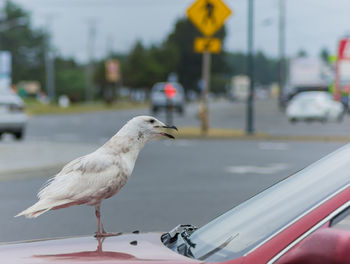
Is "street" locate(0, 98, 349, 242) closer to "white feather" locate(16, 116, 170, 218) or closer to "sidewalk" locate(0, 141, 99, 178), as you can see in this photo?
"sidewalk" locate(0, 141, 99, 178)

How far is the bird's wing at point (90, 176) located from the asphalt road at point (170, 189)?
4.85m

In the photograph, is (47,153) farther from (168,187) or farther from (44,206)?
(44,206)

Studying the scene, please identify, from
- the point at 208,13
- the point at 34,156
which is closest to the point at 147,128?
the point at 34,156

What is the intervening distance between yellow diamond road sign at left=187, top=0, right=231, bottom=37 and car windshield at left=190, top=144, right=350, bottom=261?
20724mm

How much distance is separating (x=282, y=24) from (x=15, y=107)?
4662cm

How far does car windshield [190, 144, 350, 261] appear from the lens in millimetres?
2541

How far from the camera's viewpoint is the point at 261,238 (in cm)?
252

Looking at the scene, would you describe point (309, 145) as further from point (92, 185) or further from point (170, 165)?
point (92, 185)

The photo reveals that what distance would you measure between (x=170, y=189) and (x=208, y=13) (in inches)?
485


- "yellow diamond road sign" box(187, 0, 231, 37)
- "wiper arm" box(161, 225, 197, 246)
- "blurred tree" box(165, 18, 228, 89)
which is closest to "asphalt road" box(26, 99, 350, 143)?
"yellow diamond road sign" box(187, 0, 231, 37)

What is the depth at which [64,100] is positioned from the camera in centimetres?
8194

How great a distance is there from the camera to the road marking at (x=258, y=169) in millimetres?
14780

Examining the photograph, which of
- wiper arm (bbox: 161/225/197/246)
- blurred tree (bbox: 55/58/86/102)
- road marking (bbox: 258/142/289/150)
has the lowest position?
blurred tree (bbox: 55/58/86/102)

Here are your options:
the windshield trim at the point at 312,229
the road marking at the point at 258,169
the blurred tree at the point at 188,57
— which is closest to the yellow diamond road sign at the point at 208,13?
the road marking at the point at 258,169
